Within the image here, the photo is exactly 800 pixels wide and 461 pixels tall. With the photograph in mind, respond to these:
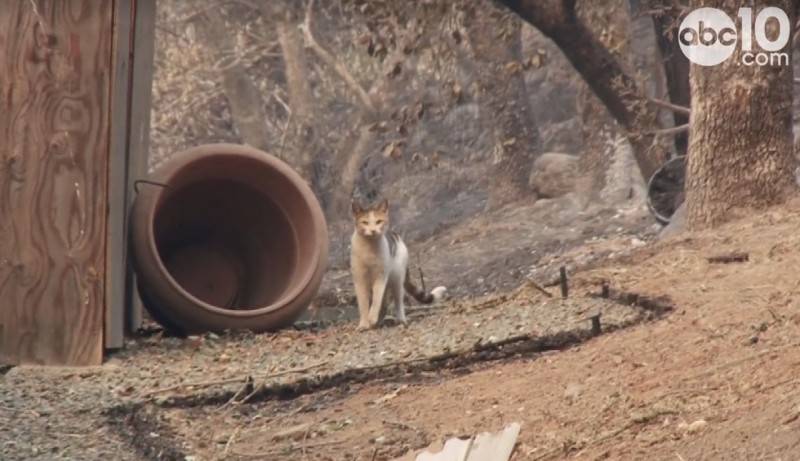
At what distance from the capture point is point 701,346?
651 cm

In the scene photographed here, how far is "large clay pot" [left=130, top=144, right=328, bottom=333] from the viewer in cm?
919

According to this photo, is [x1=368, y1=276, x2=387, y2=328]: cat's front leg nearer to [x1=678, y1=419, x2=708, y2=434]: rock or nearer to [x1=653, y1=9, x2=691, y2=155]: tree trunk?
[x1=678, y1=419, x2=708, y2=434]: rock

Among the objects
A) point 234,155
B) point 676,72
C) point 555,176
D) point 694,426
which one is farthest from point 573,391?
point 555,176

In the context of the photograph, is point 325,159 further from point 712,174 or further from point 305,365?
point 305,365

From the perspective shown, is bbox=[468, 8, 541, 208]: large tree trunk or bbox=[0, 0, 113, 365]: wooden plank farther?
bbox=[468, 8, 541, 208]: large tree trunk

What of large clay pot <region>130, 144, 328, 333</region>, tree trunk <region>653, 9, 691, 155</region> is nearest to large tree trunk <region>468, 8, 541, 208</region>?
tree trunk <region>653, 9, 691, 155</region>

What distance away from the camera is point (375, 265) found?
31.6 feet

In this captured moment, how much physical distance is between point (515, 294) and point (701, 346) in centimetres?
294

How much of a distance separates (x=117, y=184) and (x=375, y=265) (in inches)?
68.1

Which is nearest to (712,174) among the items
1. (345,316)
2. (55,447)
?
(345,316)

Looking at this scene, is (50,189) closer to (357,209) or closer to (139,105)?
(139,105)

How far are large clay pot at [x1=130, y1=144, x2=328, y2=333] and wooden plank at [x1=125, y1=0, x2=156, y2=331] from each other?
159 mm

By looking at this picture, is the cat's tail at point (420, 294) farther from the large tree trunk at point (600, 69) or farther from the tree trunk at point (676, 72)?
the tree trunk at point (676, 72)

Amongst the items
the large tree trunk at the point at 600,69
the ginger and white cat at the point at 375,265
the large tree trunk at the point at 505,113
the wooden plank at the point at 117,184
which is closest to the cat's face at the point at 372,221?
the ginger and white cat at the point at 375,265
